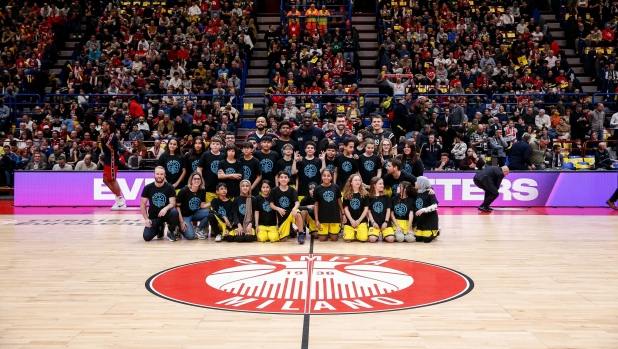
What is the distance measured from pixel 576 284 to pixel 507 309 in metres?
1.59

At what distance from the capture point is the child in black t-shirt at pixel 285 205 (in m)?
10.2

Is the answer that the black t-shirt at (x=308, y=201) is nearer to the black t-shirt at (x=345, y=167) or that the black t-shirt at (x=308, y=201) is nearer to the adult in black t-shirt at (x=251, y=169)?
the black t-shirt at (x=345, y=167)

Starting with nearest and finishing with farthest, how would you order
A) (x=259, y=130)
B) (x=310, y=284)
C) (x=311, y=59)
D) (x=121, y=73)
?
(x=310, y=284) → (x=259, y=130) → (x=311, y=59) → (x=121, y=73)

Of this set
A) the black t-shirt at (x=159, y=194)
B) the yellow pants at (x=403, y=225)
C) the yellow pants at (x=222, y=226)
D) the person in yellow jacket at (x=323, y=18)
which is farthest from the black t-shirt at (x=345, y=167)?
the person in yellow jacket at (x=323, y=18)

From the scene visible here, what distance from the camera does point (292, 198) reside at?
10305 millimetres

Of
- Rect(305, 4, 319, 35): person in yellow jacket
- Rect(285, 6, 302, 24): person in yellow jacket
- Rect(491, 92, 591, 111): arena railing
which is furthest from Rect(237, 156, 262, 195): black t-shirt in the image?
Rect(285, 6, 302, 24): person in yellow jacket

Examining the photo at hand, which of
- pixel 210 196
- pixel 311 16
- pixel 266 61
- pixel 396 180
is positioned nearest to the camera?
pixel 396 180

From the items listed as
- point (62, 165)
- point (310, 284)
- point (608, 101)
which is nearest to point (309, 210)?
point (310, 284)

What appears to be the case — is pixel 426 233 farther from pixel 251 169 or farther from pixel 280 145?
pixel 251 169

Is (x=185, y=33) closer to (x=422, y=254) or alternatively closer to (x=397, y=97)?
(x=397, y=97)

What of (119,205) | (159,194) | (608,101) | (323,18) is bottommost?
(119,205)

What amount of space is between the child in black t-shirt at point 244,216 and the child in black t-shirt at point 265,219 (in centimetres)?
10

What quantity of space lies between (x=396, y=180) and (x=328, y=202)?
51.7 inches

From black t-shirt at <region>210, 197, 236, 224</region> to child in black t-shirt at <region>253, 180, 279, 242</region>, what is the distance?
451mm
